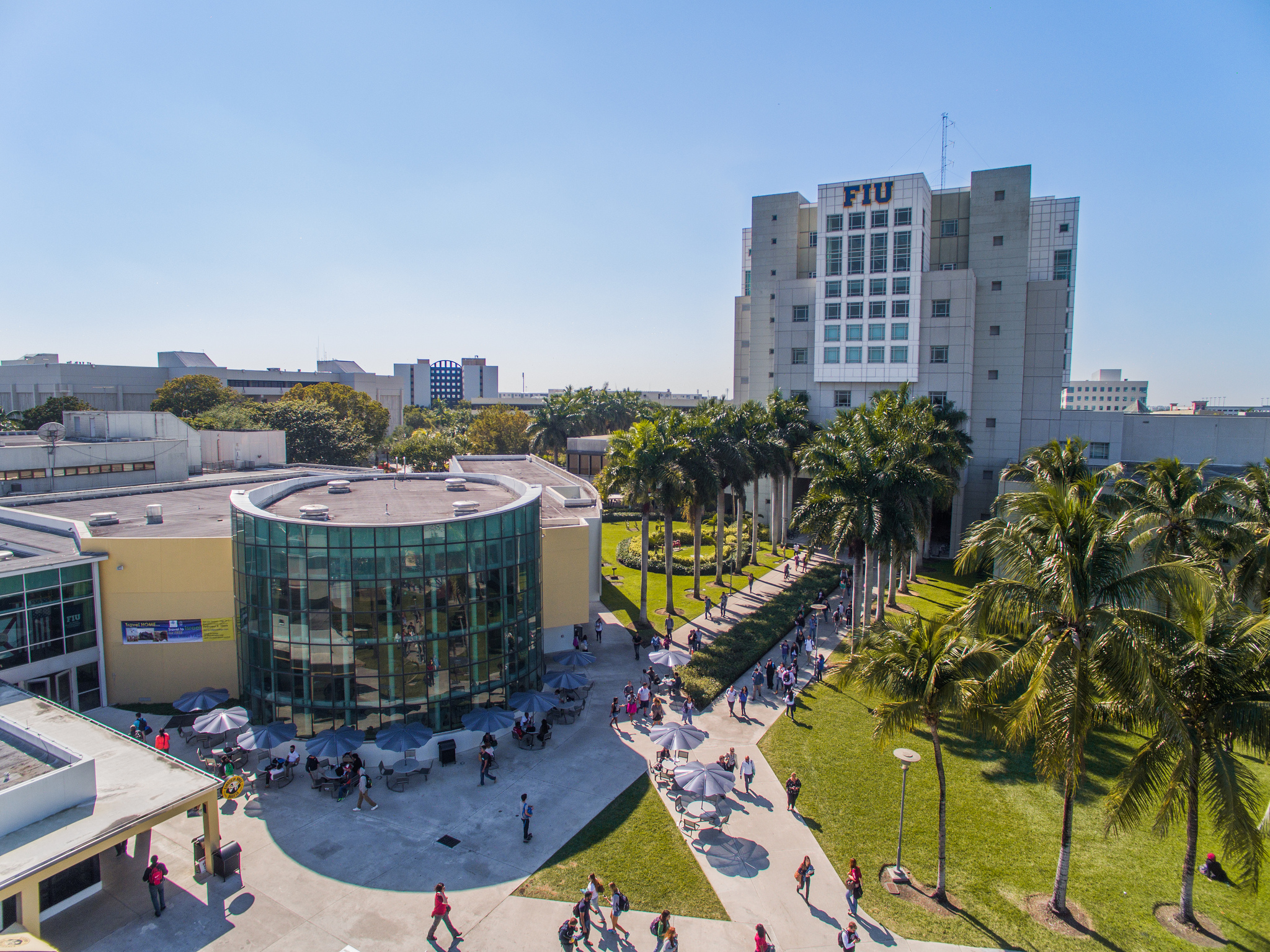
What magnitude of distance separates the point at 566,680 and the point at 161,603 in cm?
1649

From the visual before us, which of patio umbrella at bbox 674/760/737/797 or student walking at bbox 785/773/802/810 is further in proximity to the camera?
student walking at bbox 785/773/802/810

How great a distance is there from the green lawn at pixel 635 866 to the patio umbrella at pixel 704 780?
4.41 feet

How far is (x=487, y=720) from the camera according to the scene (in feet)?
81.6

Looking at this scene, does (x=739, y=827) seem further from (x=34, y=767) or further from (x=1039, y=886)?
(x=34, y=767)

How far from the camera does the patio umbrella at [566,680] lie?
93.1ft

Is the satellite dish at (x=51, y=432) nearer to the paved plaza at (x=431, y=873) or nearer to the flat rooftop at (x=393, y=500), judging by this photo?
the flat rooftop at (x=393, y=500)

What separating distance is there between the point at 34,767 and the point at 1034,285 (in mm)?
67397

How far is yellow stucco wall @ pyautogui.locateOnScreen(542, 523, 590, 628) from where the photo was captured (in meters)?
33.0

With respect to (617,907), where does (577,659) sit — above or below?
above

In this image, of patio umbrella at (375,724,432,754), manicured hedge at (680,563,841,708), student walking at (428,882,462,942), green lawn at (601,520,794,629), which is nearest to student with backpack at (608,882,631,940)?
student walking at (428,882,462,942)

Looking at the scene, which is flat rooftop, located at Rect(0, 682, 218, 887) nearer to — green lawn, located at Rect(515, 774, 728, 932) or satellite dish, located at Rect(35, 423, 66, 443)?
green lawn, located at Rect(515, 774, 728, 932)

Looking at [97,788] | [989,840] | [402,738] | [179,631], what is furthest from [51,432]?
[989,840]

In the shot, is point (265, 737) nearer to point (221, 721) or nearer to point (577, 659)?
point (221, 721)

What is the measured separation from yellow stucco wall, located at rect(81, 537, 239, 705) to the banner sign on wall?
6.4 inches
